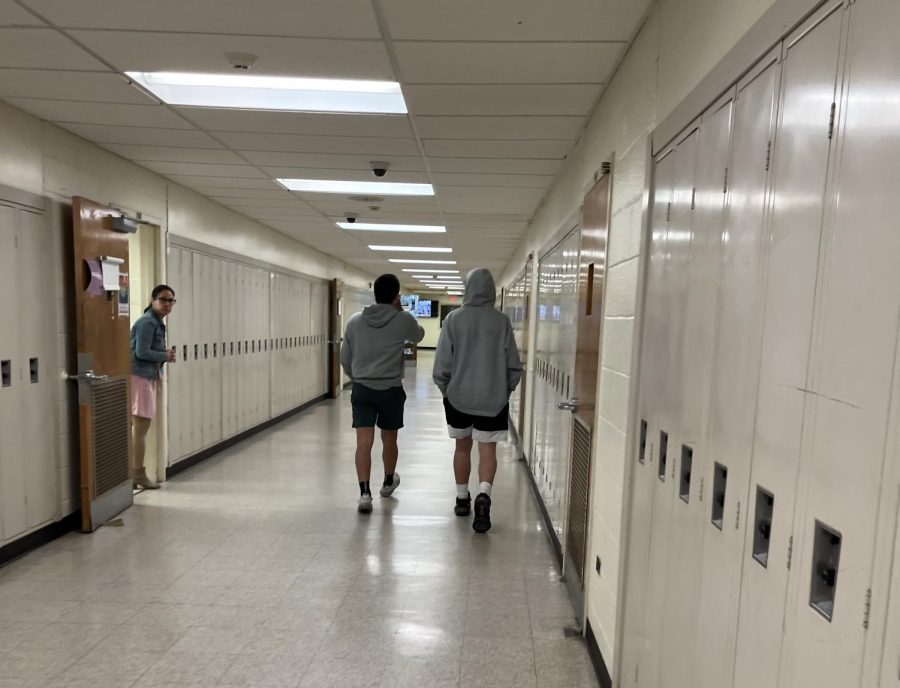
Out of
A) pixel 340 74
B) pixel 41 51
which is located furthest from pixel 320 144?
pixel 41 51

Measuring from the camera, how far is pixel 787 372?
1018 millimetres

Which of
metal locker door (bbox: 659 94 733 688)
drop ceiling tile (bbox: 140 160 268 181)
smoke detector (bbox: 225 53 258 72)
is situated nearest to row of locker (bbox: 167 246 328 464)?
drop ceiling tile (bbox: 140 160 268 181)

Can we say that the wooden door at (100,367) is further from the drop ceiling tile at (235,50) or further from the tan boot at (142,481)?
the drop ceiling tile at (235,50)

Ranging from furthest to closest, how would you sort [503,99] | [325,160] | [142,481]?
[142,481], [325,160], [503,99]

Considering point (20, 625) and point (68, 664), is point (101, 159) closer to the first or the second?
point (20, 625)

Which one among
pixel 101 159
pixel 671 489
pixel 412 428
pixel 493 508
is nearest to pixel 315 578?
pixel 493 508

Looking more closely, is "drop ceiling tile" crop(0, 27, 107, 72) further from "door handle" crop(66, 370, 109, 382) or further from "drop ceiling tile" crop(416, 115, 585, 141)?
"door handle" crop(66, 370, 109, 382)

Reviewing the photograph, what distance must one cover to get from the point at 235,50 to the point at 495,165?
1.99m

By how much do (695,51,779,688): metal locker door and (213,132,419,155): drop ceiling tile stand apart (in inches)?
99.5

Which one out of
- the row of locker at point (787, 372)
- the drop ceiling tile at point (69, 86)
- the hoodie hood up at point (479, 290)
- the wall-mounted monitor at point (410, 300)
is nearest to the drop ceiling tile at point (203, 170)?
the drop ceiling tile at point (69, 86)

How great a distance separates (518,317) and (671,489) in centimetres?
624

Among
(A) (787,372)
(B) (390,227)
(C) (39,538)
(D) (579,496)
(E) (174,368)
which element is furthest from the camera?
(B) (390,227)

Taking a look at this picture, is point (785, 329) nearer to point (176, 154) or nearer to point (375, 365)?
point (375, 365)

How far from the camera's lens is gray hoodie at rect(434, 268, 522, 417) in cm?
372
